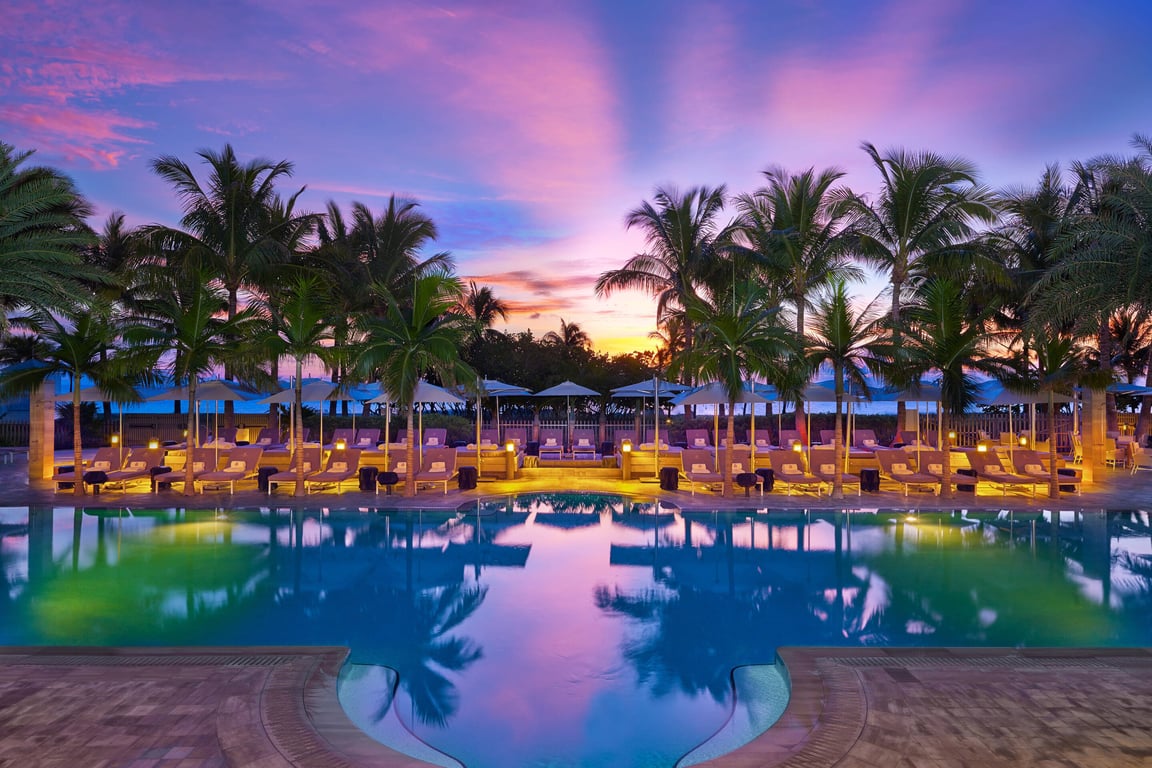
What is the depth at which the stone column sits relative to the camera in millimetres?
16438

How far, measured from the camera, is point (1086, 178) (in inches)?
926

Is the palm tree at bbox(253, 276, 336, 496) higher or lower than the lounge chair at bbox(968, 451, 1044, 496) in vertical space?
higher

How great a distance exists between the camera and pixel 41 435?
16.7 meters

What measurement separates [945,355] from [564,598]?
409 inches

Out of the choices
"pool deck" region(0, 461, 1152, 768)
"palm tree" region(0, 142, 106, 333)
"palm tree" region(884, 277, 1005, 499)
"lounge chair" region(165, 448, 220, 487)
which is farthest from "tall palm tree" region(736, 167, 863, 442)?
"palm tree" region(0, 142, 106, 333)

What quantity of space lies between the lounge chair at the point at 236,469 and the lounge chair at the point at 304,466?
23.7 inches

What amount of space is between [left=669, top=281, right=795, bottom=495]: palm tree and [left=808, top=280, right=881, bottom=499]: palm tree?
0.86 m

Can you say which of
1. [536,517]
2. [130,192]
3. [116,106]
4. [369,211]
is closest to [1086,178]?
[536,517]

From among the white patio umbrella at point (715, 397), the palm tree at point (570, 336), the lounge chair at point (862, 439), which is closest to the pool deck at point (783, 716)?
the white patio umbrella at point (715, 397)

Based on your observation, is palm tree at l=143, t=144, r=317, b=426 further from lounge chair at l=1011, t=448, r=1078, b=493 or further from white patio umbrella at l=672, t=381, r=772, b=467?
lounge chair at l=1011, t=448, r=1078, b=493

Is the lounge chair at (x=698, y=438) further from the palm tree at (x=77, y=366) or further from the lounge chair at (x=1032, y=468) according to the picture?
the palm tree at (x=77, y=366)

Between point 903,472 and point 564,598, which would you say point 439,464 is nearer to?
point 564,598

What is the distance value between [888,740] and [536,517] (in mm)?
9163

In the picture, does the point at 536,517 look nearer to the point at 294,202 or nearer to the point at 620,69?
the point at 620,69
